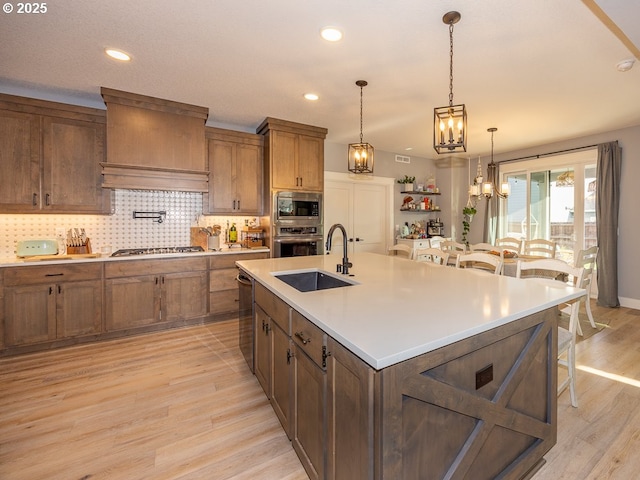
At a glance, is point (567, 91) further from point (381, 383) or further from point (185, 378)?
point (185, 378)

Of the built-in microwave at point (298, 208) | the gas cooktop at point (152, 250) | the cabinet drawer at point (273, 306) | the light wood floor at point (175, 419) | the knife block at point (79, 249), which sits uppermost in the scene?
the built-in microwave at point (298, 208)

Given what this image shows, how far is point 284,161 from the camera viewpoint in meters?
4.17

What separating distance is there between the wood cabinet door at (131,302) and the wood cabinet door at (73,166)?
915 mm

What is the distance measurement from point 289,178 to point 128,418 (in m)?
3.17

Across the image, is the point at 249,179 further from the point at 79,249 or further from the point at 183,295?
the point at 79,249

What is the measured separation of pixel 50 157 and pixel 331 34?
3.19m

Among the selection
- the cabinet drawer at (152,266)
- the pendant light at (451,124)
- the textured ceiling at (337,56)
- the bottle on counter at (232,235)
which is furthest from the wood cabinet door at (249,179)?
the pendant light at (451,124)

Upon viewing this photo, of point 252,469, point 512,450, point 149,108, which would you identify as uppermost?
point 149,108

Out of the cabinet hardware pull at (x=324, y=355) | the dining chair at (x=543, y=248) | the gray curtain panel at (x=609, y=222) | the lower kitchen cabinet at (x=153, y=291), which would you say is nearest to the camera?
the cabinet hardware pull at (x=324, y=355)

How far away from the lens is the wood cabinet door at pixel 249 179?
13.8ft

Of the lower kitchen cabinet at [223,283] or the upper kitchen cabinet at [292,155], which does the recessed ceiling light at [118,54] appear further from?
the lower kitchen cabinet at [223,283]

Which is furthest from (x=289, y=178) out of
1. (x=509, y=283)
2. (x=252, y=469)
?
(x=252, y=469)

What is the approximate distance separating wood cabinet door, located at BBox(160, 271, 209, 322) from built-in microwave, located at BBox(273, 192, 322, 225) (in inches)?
50.5

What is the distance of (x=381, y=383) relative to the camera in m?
0.92
